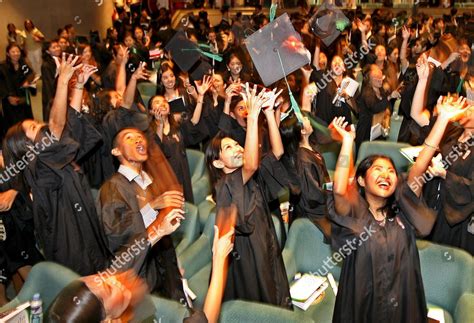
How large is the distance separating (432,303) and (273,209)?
4.64 feet

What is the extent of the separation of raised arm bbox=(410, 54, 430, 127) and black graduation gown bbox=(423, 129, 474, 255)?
36cm

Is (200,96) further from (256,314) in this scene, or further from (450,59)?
(450,59)

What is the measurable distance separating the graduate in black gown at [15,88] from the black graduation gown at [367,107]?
198 inches

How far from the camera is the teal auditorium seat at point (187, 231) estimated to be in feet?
12.5

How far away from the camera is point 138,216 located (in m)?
3.10

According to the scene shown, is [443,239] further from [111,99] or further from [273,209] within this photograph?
[111,99]

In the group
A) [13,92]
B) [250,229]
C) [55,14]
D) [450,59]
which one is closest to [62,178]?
[250,229]

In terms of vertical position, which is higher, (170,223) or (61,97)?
(61,97)

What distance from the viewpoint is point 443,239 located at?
3959 millimetres

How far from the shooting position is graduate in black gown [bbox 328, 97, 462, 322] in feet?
9.20

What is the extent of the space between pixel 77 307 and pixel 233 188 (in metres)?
1.55

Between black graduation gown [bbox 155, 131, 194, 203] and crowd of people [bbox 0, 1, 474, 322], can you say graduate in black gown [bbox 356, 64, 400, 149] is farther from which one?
black graduation gown [bbox 155, 131, 194, 203]

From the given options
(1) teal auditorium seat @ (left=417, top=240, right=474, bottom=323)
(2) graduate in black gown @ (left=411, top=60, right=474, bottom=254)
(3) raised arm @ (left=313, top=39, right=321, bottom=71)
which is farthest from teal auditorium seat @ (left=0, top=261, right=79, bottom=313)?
(3) raised arm @ (left=313, top=39, right=321, bottom=71)

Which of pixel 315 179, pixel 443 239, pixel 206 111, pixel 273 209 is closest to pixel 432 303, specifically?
pixel 443 239
